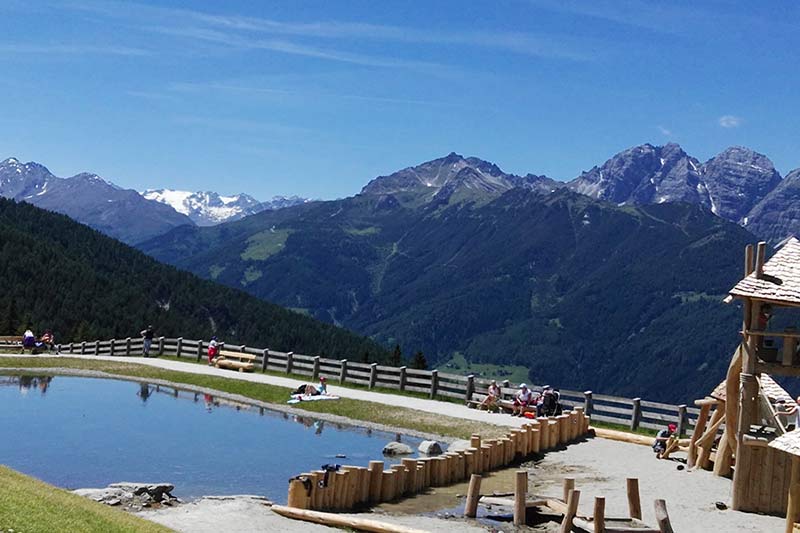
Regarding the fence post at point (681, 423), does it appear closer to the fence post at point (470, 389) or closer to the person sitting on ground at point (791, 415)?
the person sitting on ground at point (791, 415)

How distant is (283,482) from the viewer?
28984mm

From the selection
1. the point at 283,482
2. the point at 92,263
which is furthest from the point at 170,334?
the point at 283,482

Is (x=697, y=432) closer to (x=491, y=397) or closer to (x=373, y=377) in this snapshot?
(x=491, y=397)

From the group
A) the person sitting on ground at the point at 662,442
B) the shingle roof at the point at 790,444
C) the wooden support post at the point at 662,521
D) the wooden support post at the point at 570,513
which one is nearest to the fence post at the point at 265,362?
the person sitting on ground at the point at 662,442

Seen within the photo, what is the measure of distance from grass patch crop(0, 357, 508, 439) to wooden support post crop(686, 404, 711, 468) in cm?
814

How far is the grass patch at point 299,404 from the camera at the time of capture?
3906 cm

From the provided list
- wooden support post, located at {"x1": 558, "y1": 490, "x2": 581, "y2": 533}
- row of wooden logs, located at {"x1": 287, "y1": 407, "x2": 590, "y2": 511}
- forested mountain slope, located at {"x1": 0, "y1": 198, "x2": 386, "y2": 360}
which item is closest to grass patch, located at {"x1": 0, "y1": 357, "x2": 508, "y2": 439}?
row of wooden logs, located at {"x1": 287, "y1": 407, "x2": 590, "y2": 511}

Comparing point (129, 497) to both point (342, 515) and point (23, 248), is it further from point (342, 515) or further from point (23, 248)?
point (23, 248)

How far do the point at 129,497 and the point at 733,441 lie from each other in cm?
1791

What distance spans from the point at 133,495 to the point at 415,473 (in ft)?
26.0

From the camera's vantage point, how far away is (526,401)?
43.2 m

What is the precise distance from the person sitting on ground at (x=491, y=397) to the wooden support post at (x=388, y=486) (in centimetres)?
1841

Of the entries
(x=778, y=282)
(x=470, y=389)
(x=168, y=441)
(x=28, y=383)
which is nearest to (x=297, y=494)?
(x=168, y=441)

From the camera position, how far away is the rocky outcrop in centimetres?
2264
